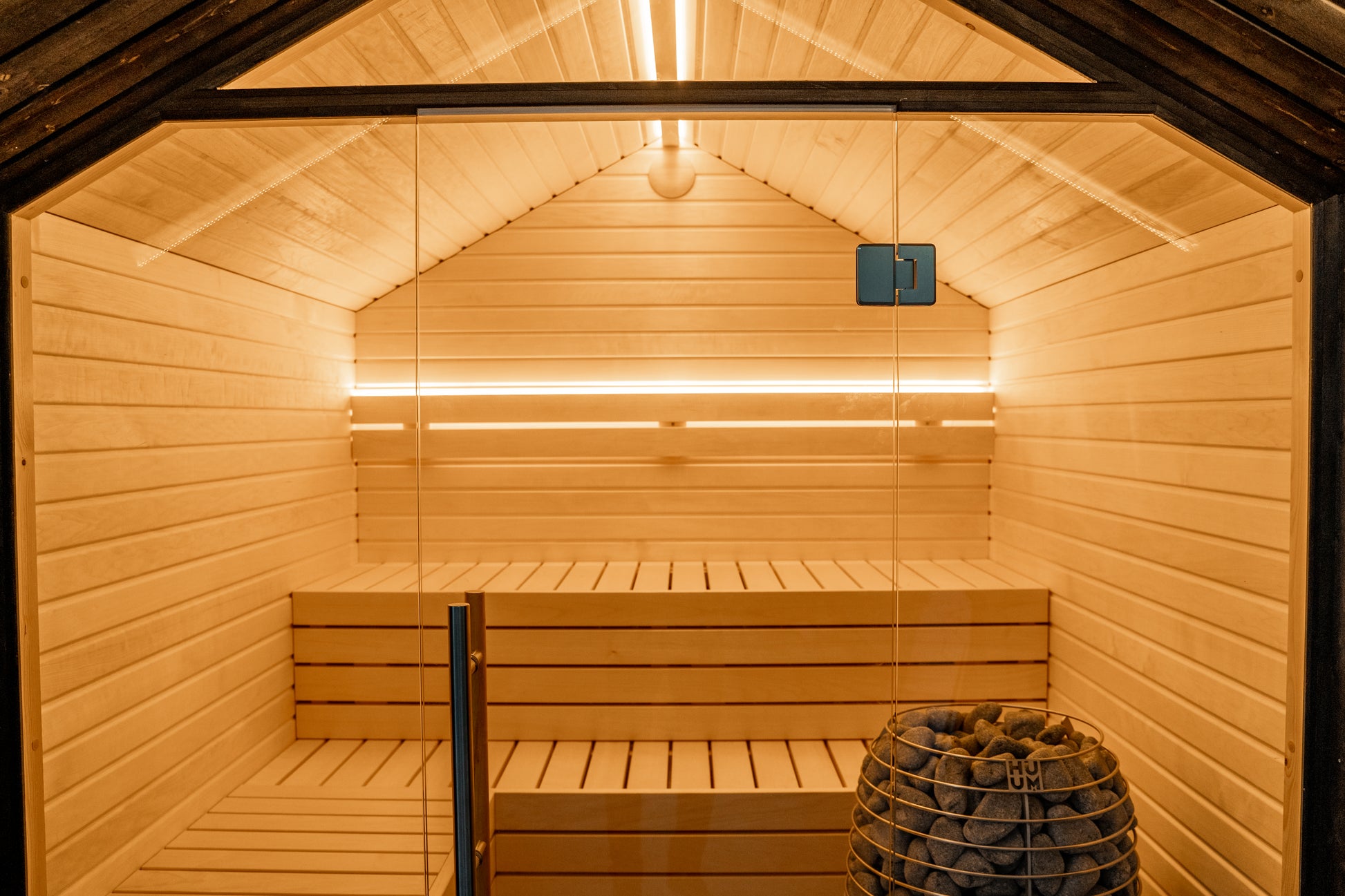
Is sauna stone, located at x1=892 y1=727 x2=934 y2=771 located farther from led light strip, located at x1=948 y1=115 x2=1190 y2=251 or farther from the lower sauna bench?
led light strip, located at x1=948 y1=115 x2=1190 y2=251

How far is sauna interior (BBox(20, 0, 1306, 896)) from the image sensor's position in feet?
5.10

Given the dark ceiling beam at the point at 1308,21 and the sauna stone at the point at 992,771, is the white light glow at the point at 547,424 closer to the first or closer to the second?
the sauna stone at the point at 992,771

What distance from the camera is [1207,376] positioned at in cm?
156

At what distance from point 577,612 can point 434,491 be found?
1.16 ft

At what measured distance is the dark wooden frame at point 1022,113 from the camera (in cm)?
145

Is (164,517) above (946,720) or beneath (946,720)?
above

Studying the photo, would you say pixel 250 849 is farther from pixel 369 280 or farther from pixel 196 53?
pixel 196 53

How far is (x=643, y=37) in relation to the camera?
1.57 metres

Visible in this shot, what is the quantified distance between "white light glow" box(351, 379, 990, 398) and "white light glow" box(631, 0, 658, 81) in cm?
57

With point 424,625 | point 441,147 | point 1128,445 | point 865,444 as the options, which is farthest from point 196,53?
point 1128,445

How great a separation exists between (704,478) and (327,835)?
986mm

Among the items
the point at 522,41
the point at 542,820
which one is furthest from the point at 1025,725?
the point at 522,41

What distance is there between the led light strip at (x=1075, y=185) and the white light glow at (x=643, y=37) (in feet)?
1.87

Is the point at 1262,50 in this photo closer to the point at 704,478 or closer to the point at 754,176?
the point at 754,176
